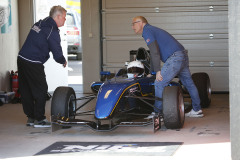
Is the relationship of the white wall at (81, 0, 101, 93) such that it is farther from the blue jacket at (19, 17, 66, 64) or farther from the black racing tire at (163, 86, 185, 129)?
the black racing tire at (163, 86, 185, 129)

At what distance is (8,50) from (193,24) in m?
4.83

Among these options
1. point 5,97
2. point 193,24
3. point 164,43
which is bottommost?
point 5,97

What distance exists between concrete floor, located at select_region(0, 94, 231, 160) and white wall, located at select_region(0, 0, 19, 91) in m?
3.67

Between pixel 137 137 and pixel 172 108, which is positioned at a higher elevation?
pixel 172 108

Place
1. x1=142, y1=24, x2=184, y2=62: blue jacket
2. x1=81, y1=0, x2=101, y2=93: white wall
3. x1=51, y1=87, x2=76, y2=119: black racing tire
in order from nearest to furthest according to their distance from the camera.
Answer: x1=51, y1=87, x2=76, y2=119: black racing tire → x1=142, y1=24, x2=184, y2=62: blue jacket → x1=81, y1=0, x2=101, y2=93: white wall

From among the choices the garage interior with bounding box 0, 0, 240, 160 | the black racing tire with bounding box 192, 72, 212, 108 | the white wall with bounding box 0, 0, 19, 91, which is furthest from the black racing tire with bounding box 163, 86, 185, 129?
the white wall with bounding box 0, 0, 19, 91

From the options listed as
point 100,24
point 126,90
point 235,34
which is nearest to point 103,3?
point 100,24

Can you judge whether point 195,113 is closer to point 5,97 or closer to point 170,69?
point 170,69

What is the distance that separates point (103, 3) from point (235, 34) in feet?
30.6

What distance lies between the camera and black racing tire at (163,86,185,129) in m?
7.08

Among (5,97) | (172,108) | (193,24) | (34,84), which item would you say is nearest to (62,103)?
(34,84)

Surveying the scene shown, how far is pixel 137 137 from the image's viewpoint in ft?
22.6

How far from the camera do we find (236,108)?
4.25m

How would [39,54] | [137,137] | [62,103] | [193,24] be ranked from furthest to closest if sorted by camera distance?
1. [193,24]
2. [39,54]
3. [62,103]
4. [137,137]
